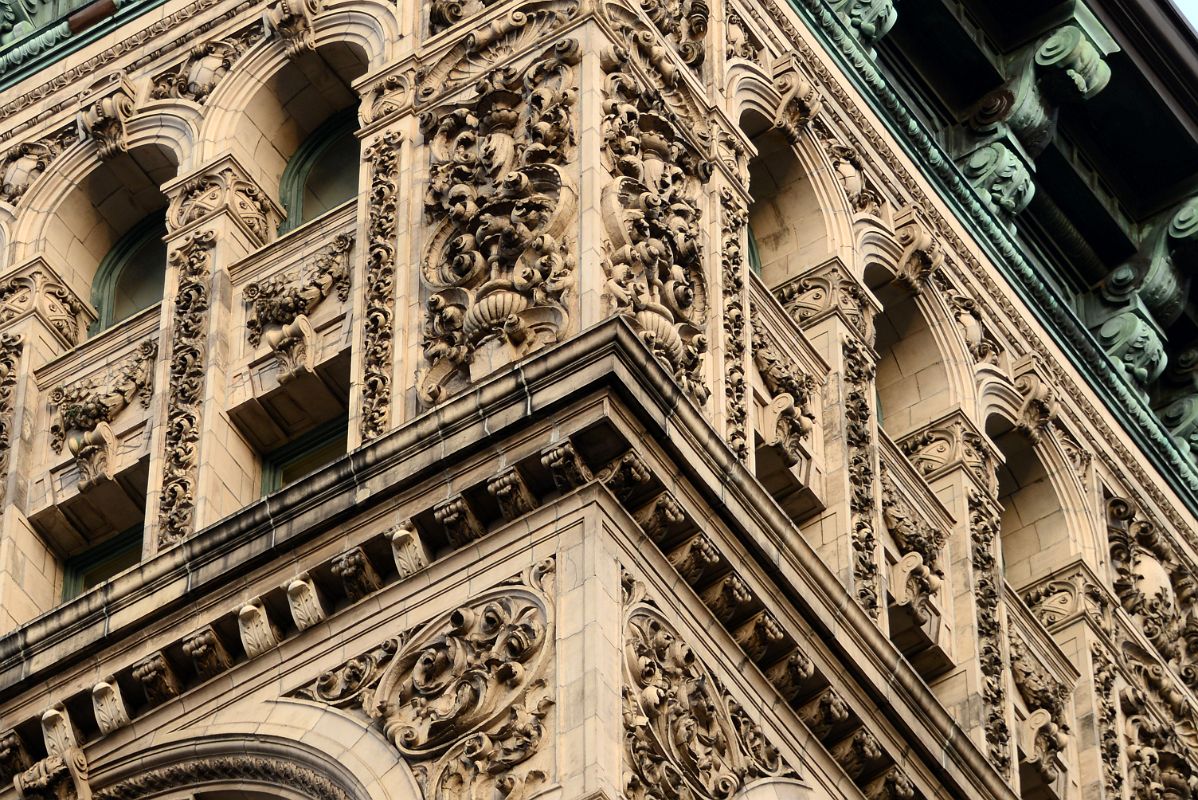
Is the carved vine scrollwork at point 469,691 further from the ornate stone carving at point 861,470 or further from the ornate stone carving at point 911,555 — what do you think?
the ornate stone carving at point 911,555

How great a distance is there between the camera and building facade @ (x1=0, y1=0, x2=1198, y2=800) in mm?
31094

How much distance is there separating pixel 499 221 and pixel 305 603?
3.90 meters

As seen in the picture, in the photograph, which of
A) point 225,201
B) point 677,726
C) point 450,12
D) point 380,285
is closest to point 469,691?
point 677,726

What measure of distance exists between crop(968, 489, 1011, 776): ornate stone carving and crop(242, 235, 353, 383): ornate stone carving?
6.64 metres

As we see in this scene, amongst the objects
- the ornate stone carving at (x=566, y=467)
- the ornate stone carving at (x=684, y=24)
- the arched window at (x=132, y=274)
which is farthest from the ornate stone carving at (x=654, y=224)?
the arched window at (x=132, y=274)

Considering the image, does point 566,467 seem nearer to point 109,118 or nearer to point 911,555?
point 911,555

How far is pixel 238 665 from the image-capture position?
3198 centimetres

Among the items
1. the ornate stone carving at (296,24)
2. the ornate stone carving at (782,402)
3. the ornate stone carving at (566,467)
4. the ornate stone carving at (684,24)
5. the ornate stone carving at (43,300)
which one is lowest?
the ornate stone carving at (566,467)

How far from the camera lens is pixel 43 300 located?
126ft

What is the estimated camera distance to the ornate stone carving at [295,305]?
1387 inches

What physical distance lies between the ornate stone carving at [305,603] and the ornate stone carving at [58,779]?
7.11ft

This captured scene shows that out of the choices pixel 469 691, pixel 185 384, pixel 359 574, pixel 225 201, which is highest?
pixel 225 201

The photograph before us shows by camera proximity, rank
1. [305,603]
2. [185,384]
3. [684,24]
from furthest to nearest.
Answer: [684,24] → [185,384] → [305,603]

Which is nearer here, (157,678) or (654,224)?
Answer: (157,678)
